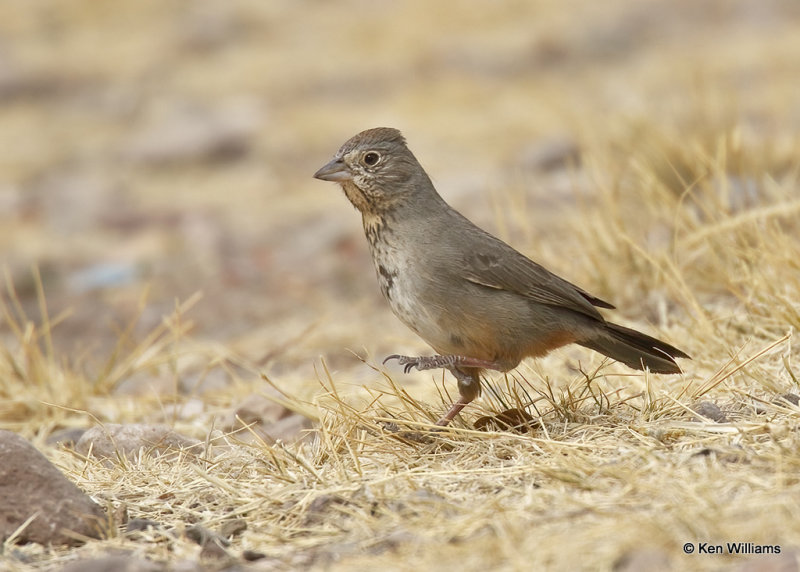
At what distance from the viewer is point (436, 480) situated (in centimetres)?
356

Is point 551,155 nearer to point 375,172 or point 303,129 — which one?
point 303,129

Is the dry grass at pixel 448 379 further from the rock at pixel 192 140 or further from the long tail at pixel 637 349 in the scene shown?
the rock at pixel 192 140

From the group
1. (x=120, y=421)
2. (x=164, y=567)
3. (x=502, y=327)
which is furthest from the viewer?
(x=120, y=421)

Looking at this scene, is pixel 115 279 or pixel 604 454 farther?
pixel 115 279

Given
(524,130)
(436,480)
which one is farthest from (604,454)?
(524,130)

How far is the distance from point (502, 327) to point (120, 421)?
6.54ft

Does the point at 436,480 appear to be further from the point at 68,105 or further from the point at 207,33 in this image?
the point at 207,33

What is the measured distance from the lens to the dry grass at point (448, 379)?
3.17 m

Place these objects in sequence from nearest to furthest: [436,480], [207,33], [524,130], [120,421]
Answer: [436,480], [120,421], [524,130], [207,33]

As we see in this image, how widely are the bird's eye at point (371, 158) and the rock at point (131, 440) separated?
1.31 meters

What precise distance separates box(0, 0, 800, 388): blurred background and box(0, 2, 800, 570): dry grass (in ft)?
0.16

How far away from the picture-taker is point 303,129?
12398 millimetres

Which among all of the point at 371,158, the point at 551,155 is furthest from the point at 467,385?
the point at 551,155

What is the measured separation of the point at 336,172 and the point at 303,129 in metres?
7.94
